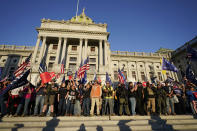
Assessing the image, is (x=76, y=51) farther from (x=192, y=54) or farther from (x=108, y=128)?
(x=108, y=128)

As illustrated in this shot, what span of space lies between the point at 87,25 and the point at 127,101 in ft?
78.0

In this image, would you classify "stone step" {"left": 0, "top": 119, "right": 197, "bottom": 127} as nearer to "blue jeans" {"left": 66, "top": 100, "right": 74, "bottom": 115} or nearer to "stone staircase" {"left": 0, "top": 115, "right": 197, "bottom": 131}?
"stone staircase" {"left": 0, "top": 115, "right": 197, "bottom": 131}

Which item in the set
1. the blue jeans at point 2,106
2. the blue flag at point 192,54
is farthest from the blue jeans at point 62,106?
the blue flag at point 192,54

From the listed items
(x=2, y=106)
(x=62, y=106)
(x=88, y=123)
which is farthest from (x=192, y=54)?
(x=2, y=106)

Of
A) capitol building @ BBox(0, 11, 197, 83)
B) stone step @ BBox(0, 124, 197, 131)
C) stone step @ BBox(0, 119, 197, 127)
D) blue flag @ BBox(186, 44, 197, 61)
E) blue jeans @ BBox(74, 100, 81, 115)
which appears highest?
capitol building @ BBox(0, 11, 197, 83)

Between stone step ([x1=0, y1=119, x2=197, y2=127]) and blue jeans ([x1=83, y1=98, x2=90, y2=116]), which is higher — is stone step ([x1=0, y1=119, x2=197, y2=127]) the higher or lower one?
the lower one

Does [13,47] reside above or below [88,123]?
above

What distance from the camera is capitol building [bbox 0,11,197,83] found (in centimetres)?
2322

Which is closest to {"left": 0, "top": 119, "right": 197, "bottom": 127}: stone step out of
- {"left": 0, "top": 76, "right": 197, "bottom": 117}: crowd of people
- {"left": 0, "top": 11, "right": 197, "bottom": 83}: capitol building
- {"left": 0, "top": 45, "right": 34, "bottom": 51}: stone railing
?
{"left": 0, "top": 76, "right": 197, "bottom": 117}: crowd of people

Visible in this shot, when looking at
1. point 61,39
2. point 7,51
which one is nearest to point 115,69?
point 61,39

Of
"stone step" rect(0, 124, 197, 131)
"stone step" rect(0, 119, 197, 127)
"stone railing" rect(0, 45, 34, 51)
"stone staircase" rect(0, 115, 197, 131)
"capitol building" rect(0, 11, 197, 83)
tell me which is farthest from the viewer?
"stone railing" rect(0, 45, 34, 51)

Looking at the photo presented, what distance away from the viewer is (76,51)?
25953 mm

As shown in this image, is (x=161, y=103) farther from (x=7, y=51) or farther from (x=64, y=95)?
(x=7, y=51)

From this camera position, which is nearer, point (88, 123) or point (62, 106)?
point (88, 123)
